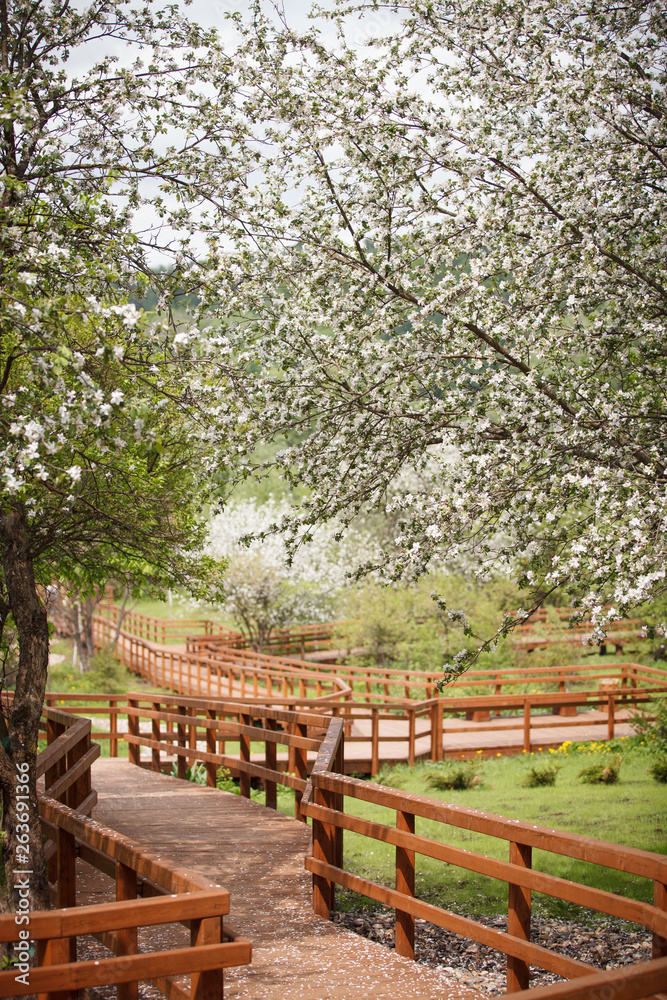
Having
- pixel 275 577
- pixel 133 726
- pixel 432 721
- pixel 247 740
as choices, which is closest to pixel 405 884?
pixel 247 740

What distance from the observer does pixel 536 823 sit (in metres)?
8.70

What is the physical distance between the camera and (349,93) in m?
7.41

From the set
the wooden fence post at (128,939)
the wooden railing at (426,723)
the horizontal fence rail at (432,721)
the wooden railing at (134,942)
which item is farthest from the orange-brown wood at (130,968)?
the wooden railing at (426,723)

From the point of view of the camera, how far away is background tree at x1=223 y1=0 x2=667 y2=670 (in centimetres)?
687

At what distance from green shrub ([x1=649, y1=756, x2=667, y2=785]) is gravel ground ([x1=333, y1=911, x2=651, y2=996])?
5.14 metres

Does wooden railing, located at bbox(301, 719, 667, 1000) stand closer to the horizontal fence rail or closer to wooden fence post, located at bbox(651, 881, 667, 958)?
wooden fence post, located at bbox(651, 881, 667, 958)

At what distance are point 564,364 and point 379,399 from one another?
164 centimetres

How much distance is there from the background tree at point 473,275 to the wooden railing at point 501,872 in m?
2.12

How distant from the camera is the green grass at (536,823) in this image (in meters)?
7.80

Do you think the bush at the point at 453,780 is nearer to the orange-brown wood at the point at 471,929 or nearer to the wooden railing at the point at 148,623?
the orange-brown wood at the point at 471,929

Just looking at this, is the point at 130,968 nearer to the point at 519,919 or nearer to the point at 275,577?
the point at 519,919

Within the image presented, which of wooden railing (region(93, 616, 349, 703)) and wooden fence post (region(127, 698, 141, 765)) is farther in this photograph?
wooden railing (region(93, 616, 349, 703))

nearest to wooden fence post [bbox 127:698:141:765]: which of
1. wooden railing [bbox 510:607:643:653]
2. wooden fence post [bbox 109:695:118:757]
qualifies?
wooden fence post [bbox 109:695:118:757]

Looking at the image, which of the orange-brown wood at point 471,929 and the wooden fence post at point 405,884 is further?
the wooden fence post at point 405,884
